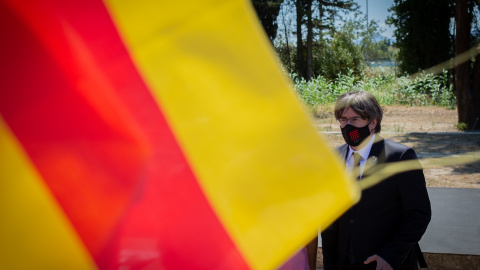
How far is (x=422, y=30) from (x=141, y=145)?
19.3m

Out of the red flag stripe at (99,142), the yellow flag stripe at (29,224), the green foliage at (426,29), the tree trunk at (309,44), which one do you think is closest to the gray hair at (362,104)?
the red flag stripe at (99,142)

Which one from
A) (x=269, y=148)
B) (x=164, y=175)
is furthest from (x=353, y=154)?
(x=164, y=175)

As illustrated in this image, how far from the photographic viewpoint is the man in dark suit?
196 cm

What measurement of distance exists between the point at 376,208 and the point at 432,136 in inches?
355

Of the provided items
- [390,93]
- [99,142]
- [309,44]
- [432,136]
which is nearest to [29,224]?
[99,142]

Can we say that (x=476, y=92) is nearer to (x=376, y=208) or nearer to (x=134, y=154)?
(x=376, y=208)

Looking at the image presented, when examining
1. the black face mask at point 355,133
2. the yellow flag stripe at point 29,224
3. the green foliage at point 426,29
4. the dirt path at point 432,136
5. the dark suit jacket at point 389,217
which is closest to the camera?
the yellow flag stripe at point 29,224

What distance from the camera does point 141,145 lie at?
6.19 ft

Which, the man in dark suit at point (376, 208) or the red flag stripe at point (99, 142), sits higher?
the red flag stripe at point (99, 142)

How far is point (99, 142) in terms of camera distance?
1.78 metres

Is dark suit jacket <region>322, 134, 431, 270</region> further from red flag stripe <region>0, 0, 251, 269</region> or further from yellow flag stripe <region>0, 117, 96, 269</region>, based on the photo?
yellow flag stripe <region>0, 117, 96, 269</region>

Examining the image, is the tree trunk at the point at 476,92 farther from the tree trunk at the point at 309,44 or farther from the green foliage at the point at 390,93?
the tree trunk at the point at 309,44

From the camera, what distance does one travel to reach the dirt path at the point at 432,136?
22.9ft

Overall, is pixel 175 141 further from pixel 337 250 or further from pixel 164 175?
pixel 337 250
